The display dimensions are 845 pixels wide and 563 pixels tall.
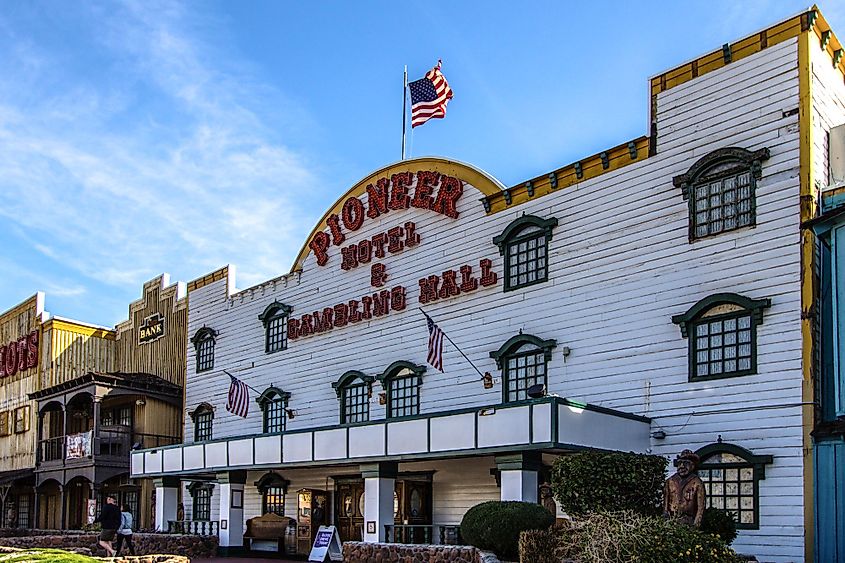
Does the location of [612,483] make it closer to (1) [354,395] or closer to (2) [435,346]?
(2) [435,346]

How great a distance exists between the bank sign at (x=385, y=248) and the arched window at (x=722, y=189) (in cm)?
575

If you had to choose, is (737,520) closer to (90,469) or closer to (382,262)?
(382,262)

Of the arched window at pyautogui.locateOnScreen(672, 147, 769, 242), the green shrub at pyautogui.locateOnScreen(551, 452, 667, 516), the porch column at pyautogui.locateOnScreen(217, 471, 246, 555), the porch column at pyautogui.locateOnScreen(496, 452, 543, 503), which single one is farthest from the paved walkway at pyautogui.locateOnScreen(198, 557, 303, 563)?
the arched window at pyautogui.locateOnScreen(672, 147, 769, 242)

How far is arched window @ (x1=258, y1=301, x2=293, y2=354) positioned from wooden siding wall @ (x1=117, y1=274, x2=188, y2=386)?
17.6ft

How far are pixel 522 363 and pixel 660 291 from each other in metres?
4.18

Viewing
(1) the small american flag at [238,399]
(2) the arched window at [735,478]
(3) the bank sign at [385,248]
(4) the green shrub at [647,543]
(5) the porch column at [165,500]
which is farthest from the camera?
(5) the porch column at [165,500]

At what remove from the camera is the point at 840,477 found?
57.7 feet

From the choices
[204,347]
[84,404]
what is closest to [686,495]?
[204,347]

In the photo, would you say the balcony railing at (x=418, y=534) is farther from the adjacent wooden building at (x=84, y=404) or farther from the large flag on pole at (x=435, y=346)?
the adjacent wooden building at (x=84, y=404)

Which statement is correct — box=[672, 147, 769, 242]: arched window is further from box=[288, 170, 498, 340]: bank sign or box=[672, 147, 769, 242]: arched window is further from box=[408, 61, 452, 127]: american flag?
box=[408, 61, 452, 127]: american flag

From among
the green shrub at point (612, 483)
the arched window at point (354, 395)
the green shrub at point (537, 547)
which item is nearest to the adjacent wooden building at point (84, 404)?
the arched window at point (354, 395)

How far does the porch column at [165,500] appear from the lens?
3141cm

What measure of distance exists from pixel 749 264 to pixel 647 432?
160 inches

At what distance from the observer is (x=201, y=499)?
111 ft
